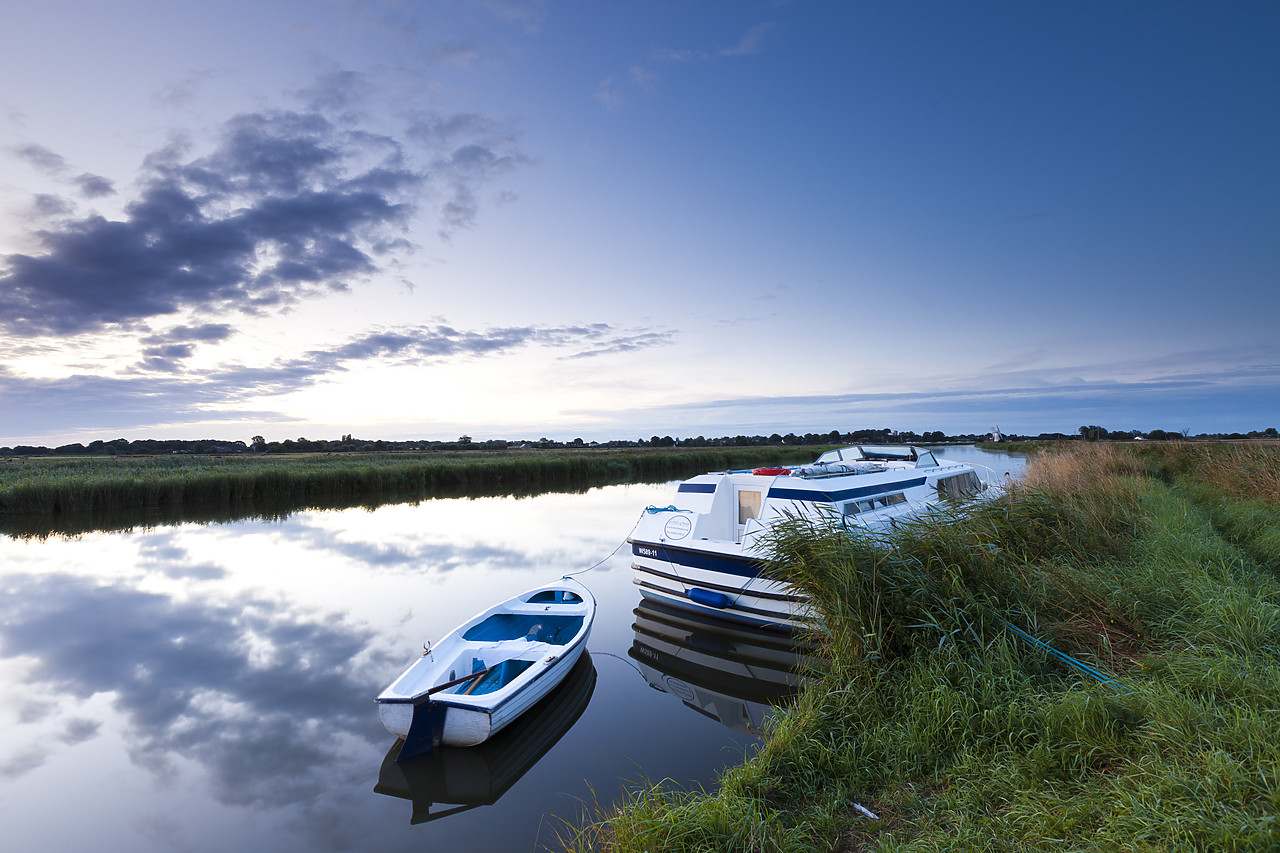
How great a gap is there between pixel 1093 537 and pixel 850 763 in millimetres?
6595

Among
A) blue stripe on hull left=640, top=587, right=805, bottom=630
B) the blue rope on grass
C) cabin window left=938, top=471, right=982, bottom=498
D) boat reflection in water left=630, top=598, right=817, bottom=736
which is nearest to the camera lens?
the blue rope on grass

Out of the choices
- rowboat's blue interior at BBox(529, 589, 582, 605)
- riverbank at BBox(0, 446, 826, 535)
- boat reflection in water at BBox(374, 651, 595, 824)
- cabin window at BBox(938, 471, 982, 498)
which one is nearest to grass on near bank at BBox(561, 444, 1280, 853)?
boat reflection in water at BBox(374, 651, 595, 824)

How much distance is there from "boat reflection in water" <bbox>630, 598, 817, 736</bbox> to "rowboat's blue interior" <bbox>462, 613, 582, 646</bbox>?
1.12 metres

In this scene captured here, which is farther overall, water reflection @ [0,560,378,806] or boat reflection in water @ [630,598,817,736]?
boat reflection in water @ [630,598,817,736]

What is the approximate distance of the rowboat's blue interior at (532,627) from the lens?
759cm

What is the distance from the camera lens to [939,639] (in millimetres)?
5070

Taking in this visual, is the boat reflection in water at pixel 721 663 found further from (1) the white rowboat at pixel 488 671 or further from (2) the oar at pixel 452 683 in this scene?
(2) the oar at pixel 452 683

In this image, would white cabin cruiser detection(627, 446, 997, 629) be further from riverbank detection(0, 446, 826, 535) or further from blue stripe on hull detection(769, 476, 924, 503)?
riverbank detection(0, 446, 826, 535)

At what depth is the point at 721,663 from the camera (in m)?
7.86

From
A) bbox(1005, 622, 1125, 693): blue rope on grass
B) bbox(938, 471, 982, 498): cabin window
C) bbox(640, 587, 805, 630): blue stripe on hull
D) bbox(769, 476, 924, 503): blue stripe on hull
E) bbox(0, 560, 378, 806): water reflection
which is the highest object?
bbox(769, 476, 924, 503): blue stripe on hull

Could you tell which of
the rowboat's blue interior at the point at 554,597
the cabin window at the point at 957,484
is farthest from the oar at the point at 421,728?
the cabin window at the point at 957,484

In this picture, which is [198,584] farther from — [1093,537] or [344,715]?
[1093,537]

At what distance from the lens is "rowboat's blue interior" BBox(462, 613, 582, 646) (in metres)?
7.59

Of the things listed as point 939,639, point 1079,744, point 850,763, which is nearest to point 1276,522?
point 939,639
